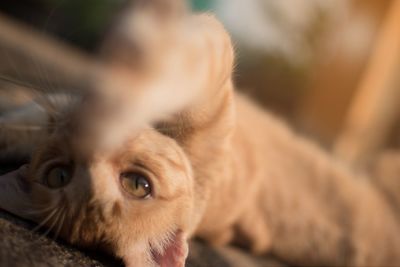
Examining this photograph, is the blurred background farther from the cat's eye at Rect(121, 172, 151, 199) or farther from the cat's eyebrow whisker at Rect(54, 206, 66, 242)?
the cat's eyebrow whisker at Rect(54, 206, 66, 242)

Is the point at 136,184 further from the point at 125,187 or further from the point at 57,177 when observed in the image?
the point at 57,177

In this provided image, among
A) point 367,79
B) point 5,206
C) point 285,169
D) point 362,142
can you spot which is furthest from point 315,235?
point 367,79

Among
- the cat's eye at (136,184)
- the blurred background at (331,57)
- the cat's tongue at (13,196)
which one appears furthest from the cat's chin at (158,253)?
the blurred background at (331,57)

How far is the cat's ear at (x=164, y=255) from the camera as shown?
149 centimetres

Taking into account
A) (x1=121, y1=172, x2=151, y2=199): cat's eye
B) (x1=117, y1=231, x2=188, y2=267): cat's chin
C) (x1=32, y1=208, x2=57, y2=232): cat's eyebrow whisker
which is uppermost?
(x1=121, y1=172, x2=151, y2=199): cat's eye

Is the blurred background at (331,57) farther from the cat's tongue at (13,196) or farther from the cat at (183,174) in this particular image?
the cat's tongue at (13,196)

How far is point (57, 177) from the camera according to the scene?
4.90 feet

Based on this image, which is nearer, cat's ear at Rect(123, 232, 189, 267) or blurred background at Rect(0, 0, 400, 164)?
cat's ear at Rect(123, 232, 189, 267)

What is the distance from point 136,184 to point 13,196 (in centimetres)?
28

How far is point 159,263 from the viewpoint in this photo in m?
1.52

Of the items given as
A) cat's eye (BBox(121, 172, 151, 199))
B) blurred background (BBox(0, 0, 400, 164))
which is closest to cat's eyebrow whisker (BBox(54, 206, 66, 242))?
cat's eye (BBox(121, 172, 151, 199))

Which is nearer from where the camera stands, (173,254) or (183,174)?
(173,254)

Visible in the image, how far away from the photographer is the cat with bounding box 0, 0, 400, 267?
0.96 metres

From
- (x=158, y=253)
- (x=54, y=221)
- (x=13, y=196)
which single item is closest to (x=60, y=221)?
(x=54, y=221)
